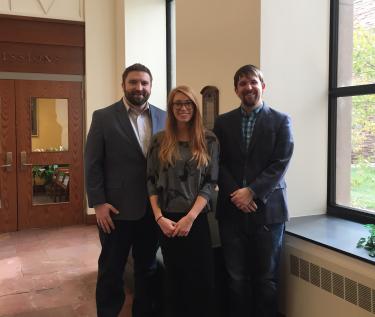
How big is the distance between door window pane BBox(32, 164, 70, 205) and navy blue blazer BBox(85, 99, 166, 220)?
10.8 ft

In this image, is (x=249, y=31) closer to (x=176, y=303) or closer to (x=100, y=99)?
(x=176, y=303)

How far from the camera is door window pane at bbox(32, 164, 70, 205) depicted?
17.3 feet

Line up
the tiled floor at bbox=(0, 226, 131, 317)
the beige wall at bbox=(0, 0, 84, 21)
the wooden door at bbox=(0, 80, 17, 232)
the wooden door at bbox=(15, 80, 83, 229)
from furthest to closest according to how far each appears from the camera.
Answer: the wooden door at bbox=(15, 80, 83, 229) → the wooden door at bbox=(0, 80, 17, 232) → the beige wall at bbox=(0, 0, 84, 21) → the tiled floor at bbox=(0, 226, 131, 317)

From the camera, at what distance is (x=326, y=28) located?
9.18ft

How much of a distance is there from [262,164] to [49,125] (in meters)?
3.83

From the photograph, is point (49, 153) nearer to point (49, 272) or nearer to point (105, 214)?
point (49, 272)

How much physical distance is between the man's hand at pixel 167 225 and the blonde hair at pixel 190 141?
0.94 ft

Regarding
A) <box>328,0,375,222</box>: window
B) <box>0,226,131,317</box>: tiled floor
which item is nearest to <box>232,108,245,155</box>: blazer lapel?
<box>328,0,375,222</box>: window

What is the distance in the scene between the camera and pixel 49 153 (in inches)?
207

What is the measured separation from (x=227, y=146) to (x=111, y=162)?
644 millimetres

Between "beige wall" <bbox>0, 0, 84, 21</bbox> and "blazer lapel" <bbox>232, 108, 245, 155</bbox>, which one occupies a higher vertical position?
"beige wall" <bbox>0, 0, 84, 21</bbox>

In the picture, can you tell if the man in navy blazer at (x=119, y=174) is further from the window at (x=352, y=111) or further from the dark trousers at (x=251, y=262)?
the window at (x=352, y=111)

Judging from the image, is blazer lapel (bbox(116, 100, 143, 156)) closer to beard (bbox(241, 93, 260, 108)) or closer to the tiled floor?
beard (bbox(241, 93, 260, 108))

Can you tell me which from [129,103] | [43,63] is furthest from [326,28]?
[43,63]
